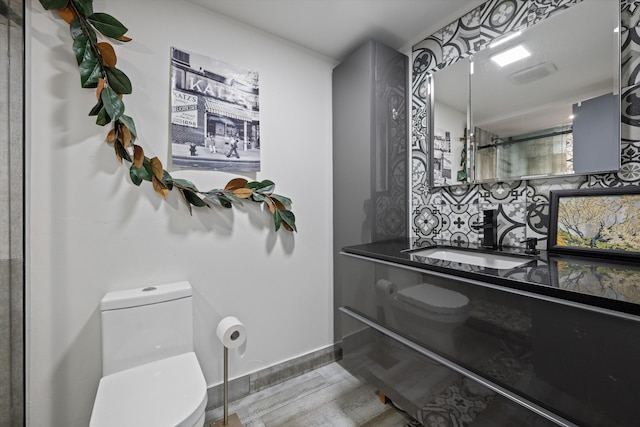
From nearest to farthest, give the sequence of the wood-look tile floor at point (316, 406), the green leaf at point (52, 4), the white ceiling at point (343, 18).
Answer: the green leaf at point (52, 4), the wood-look tile floor at point (316, 406), the white ceiling at point (343, 18)

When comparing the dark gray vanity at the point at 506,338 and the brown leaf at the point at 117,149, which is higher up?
the brown leaf at the point at 117,149

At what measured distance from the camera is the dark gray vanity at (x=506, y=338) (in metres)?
0.68

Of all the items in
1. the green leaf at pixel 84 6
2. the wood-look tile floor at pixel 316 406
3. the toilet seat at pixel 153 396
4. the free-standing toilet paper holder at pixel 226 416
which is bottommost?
the wood-look tile floor at pixel 316 406

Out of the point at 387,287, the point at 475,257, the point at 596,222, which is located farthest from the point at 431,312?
the point at 596,222

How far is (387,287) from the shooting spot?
131 centimetres

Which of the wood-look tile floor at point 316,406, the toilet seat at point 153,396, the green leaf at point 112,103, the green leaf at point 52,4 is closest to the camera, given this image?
the toilet seat at point 153,396

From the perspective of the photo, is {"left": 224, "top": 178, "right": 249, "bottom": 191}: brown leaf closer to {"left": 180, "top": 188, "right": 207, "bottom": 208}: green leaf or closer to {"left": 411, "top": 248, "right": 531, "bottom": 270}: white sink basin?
{"left": 180, "top": 188, "right": 207, "bottom": 208}: green leaf

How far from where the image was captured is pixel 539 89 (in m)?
1.35

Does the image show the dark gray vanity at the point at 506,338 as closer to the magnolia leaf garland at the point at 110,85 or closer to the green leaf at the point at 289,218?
the green leaf at the point at 289,218

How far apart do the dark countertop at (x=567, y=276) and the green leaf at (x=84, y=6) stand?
183cm

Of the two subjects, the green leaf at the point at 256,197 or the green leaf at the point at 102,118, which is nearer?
the green leaf at the point at 102,118

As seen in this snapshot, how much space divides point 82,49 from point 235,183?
92 cm

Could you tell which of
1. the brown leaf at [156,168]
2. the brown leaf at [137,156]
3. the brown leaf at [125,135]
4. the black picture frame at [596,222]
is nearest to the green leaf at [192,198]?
the brown leaf at [156,168]

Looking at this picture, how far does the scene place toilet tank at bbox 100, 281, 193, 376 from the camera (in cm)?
119
